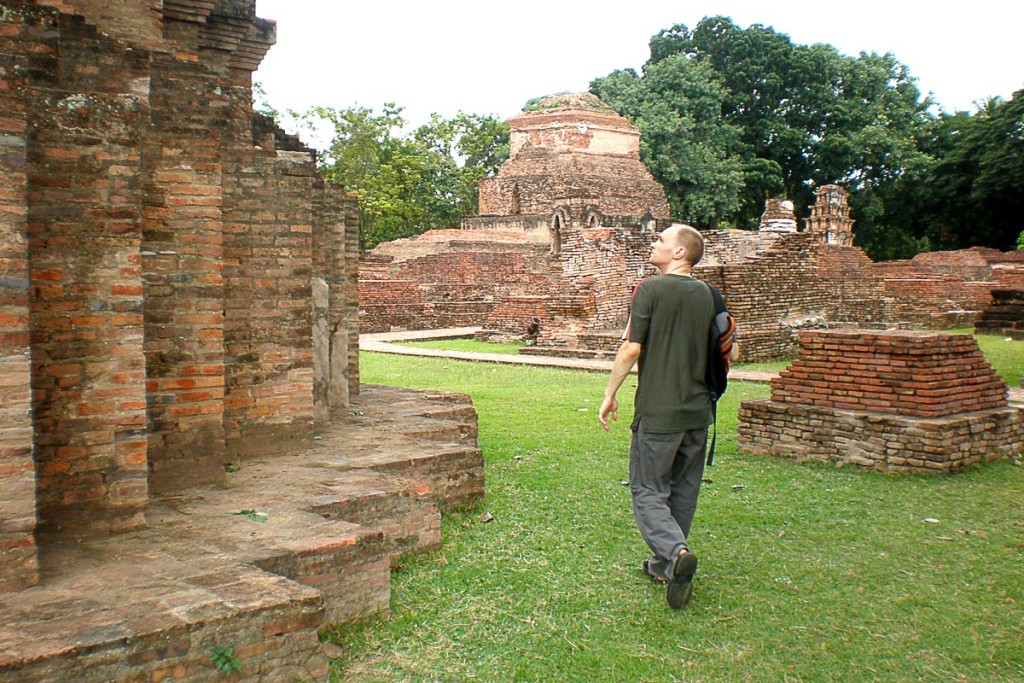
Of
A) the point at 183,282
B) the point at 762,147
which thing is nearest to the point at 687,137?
the point at 762,147

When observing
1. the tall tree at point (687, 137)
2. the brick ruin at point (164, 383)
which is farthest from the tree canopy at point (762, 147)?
the brick ruin at point (164, 383)

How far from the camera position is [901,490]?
5.59m

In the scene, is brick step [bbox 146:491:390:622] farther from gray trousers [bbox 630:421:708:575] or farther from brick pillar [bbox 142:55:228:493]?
gray trousers [bbox 630:421:708:575]

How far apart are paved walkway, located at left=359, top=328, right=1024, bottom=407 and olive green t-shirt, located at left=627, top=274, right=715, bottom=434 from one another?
5884 mm

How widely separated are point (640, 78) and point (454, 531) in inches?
1420

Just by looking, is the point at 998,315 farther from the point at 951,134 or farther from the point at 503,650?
the point at 951,134

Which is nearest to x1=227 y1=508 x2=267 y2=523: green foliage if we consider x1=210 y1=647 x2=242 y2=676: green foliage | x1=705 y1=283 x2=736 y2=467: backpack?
x1=210 y1=647 x2=242 y2=676: green foliage

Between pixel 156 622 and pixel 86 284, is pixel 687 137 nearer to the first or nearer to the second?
pixel 86 284

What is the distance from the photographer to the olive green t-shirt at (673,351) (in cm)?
Answer: 383

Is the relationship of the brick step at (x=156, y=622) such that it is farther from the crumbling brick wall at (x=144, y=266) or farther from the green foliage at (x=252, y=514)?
the green foliage at (x=252, y=514)

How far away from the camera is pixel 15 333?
9.96 feet

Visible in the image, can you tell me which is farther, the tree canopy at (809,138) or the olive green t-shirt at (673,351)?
the tree canopy at (809,138)

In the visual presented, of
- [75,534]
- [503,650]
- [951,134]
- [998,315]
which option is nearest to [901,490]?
[503,650]

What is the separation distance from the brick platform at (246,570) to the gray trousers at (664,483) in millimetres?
1038
